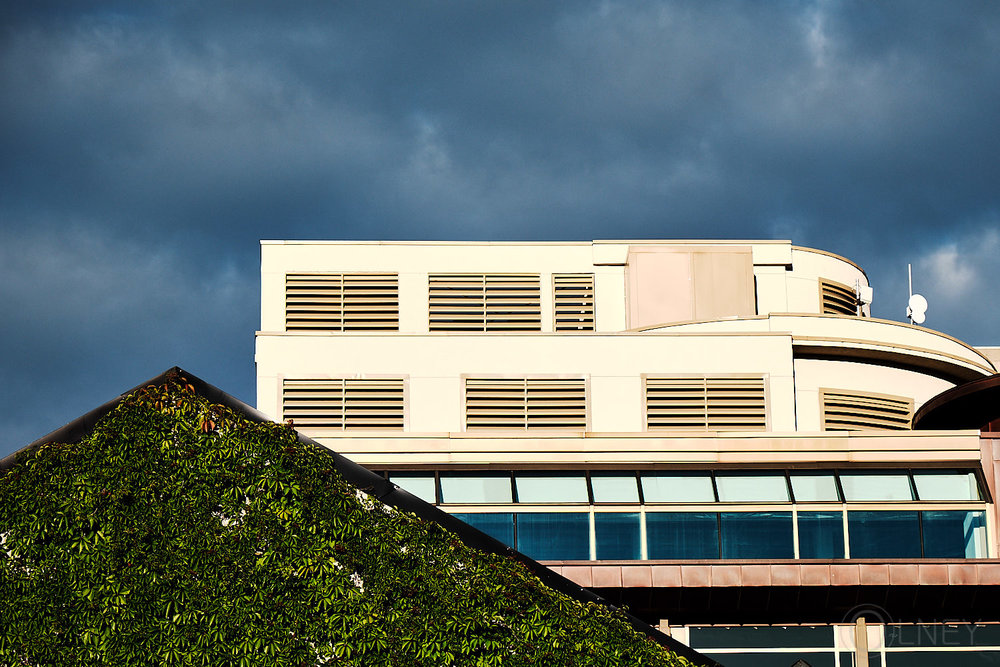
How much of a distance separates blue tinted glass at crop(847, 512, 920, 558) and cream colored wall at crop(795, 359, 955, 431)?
9151 mm

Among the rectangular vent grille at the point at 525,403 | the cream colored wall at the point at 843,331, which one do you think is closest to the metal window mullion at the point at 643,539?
the rectangular vent grille at the point at 525,403

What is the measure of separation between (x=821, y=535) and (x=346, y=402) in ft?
48.1

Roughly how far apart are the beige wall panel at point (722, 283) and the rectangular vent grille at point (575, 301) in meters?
3.53

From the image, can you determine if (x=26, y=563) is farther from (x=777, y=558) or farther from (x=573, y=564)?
(x=777, y=558)

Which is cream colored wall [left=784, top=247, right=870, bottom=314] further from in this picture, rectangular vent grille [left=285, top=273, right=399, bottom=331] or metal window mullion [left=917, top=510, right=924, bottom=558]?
metal window mullion [left=917, top=510, right=924, bottom=558]

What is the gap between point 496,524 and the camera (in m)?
29.0

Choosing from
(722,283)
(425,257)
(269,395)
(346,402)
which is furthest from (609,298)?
(269,395)

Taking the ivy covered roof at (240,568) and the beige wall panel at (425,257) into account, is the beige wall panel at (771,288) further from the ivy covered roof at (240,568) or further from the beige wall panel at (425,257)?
the ivy covered roof at (240,568)

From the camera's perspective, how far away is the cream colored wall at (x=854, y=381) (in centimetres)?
3809

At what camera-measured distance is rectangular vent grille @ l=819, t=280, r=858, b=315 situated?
44.4m

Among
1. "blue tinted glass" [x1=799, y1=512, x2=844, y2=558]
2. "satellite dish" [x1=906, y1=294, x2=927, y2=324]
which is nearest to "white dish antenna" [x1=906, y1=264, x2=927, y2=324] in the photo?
"satellite dish" [x1=906, y1=294, x2=927, y2=324]

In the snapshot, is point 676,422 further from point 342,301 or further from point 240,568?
point 240,568

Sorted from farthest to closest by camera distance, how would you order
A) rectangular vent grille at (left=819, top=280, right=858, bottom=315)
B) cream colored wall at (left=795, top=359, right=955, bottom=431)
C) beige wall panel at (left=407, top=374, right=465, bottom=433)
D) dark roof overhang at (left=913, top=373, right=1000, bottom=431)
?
1. rectangular vent grille at (left=819, top=280, right=858, bottom=315)
2. cream colored wall at (left=795, top=359, right=955, bottom=431)
3. beige wall panel at (left=407, top=374, right=465, bottom=433)
4. dark roof overhang at (left=913, top=373, right=1000, bottom=431)

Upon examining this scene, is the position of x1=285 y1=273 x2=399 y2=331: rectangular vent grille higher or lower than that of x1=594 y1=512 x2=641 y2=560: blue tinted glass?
higher
